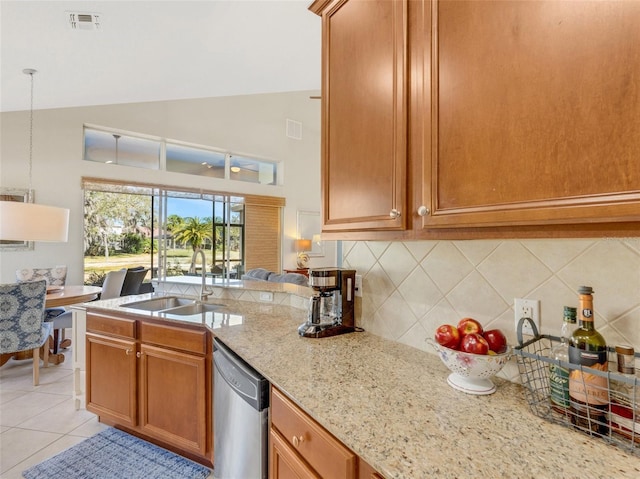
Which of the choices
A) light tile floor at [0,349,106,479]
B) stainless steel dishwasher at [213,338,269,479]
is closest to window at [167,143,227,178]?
light tile floor at [0,349,106,479]

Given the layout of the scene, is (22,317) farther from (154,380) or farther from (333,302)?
(333,302)

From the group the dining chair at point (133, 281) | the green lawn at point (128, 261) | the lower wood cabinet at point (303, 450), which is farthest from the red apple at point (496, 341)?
the green lawn at point (128, 261)

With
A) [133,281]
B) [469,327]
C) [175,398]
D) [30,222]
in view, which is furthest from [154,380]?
[133,281]

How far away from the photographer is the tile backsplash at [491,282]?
2.85 feet

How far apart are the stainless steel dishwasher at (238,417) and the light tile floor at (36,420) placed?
1.34 metres

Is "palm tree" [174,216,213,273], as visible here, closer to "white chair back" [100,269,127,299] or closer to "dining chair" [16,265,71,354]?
"white chair back" [100,269,127,299]

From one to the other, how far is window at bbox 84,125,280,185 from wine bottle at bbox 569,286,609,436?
5.95m

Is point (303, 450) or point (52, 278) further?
point (52, 278)

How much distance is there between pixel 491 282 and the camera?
3.77ft

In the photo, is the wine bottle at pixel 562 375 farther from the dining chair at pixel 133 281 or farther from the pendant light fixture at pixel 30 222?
the dining chair at pixel 133 281

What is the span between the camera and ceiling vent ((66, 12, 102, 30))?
6.94 ft

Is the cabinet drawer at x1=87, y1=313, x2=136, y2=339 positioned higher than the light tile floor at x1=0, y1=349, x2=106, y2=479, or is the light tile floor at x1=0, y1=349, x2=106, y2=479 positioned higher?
the cabinet drawer at x1=87, y1=313, x2=136, y2=339

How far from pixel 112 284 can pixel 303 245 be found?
3.72m

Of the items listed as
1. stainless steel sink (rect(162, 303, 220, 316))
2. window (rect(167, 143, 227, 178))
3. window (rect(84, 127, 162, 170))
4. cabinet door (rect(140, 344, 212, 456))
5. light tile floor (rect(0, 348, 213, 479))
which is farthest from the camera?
window (rect(167, 143, 227, 178))
